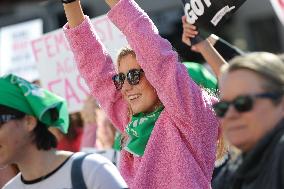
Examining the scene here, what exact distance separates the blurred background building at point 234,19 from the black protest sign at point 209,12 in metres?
9.85

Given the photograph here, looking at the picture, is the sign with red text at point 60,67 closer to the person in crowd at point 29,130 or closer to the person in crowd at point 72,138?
the person in crowd at point 72,138

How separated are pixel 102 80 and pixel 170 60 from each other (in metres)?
0.54

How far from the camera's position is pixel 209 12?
4156mm

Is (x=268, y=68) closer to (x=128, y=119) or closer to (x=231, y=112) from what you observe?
(x=231, y=112)

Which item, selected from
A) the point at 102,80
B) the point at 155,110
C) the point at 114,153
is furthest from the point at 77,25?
the point at 114,153

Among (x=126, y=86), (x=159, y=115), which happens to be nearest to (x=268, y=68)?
(x=159, y=115)

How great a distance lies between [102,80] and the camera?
402cm

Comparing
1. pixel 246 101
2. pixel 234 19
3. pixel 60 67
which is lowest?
pixel 234 19

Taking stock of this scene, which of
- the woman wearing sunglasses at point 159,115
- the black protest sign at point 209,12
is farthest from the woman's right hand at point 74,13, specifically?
the black protest sign at point 209,12

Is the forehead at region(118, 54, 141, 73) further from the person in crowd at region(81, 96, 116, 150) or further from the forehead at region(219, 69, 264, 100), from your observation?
the person in crowd at region(81, 96, 116, 150)

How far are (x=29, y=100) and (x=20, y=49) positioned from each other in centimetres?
464

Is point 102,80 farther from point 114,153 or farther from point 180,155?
point 114,153

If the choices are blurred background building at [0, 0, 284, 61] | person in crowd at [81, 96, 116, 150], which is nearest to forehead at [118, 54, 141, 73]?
person in crowd at [81, 96, 116, 150]

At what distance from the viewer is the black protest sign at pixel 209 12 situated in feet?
13.6
